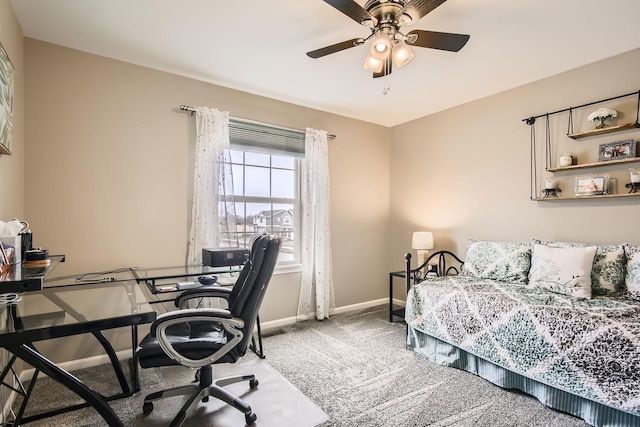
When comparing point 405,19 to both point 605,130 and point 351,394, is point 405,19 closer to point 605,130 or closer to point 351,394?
point 605,130

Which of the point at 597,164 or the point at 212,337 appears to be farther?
the point at 597,164

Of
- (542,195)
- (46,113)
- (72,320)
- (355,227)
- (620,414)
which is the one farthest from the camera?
(355,227)

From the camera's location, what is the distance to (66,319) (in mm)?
1359

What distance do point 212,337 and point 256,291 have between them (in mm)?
445

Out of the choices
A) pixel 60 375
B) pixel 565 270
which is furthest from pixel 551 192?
pixel 60 375

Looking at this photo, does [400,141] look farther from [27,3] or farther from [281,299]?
[27,3]

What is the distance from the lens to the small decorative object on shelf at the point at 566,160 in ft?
9.41

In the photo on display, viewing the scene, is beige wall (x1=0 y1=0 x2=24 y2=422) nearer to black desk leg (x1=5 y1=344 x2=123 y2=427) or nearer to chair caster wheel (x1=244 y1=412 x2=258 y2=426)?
black desk leg (x1=5 y1=344 x2=123 y2=427)

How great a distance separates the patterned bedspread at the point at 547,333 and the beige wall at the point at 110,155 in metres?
1.86

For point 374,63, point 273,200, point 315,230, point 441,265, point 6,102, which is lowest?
point 441,265

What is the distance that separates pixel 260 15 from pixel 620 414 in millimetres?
3151

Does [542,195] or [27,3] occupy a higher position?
[27,3]

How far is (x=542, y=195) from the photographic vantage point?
122 inches

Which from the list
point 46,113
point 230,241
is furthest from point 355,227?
point 46,113
